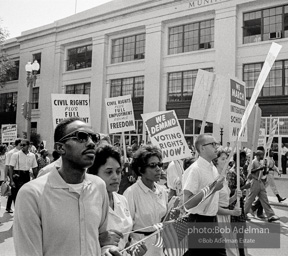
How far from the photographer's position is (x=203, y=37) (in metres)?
23.3

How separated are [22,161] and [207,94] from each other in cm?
494

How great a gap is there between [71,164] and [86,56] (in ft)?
95.7

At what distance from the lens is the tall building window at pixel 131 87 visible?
26078mm

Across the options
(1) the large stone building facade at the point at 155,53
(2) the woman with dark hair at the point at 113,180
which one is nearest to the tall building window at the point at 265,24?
(1) the large stone building facade at the point at 155,53

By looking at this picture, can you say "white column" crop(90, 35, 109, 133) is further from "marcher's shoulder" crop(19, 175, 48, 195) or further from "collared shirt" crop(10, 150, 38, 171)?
"marcher's shoulder" crop(19, 175, 48, 195)

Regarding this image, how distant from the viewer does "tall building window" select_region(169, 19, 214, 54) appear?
2317cm

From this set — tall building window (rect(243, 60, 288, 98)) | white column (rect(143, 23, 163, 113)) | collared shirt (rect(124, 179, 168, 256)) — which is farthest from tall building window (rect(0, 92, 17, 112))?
collared shirt (rect(124, 179, 168, 256))

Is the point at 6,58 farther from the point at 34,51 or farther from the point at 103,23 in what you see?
the point at 103,23

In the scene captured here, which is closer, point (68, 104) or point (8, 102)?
point (68, 104)

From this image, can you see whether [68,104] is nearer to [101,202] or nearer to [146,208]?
[146,208]

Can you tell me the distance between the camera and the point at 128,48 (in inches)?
1075

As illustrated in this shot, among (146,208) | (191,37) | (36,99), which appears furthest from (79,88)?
(146,208)

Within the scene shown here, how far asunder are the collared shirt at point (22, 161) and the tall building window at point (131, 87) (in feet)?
59.0

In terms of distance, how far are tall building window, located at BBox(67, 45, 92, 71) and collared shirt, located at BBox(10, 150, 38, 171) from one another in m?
22.3
